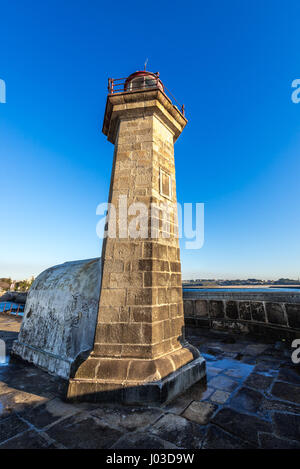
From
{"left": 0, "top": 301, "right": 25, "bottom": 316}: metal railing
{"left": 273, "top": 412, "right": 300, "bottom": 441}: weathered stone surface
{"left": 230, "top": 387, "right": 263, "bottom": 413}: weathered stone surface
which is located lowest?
{"left": 0, "top": 301, "right": 25, "bottom": 316}: metal railing

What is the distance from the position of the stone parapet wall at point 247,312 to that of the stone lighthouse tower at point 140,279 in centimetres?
297

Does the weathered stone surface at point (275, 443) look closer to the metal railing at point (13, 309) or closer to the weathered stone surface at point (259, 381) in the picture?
the weathered stone surface at point (259, 381)

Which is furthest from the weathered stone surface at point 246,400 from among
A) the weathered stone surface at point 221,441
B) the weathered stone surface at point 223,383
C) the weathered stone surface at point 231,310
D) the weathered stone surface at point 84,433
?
the weathered stone surface at point 231,310

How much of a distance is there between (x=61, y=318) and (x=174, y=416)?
2561mm

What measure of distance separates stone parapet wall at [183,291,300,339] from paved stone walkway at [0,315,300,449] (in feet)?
5.32

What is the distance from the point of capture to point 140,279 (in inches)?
131

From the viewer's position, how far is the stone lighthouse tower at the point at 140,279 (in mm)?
2725

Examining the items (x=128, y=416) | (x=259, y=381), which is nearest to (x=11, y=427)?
(x=128, y=416)

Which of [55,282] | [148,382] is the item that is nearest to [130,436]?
[148,382]

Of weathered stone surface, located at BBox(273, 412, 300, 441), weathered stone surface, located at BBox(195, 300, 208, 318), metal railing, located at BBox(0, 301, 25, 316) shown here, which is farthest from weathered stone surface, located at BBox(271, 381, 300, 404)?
metal railing, located at BBox(0, 301, 25, 316)

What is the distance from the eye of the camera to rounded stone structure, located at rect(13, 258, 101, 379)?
3375 millimetres

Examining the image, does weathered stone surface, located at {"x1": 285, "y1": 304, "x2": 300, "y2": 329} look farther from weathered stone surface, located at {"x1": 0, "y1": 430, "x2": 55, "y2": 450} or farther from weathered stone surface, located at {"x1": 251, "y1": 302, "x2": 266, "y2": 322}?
weathered stone surface, located at {"x1": 0, "y1": 430, "x2": 55, "y2": 450}

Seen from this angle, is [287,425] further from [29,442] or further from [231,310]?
[231,310]

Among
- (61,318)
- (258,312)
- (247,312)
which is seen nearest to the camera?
(61,318)
